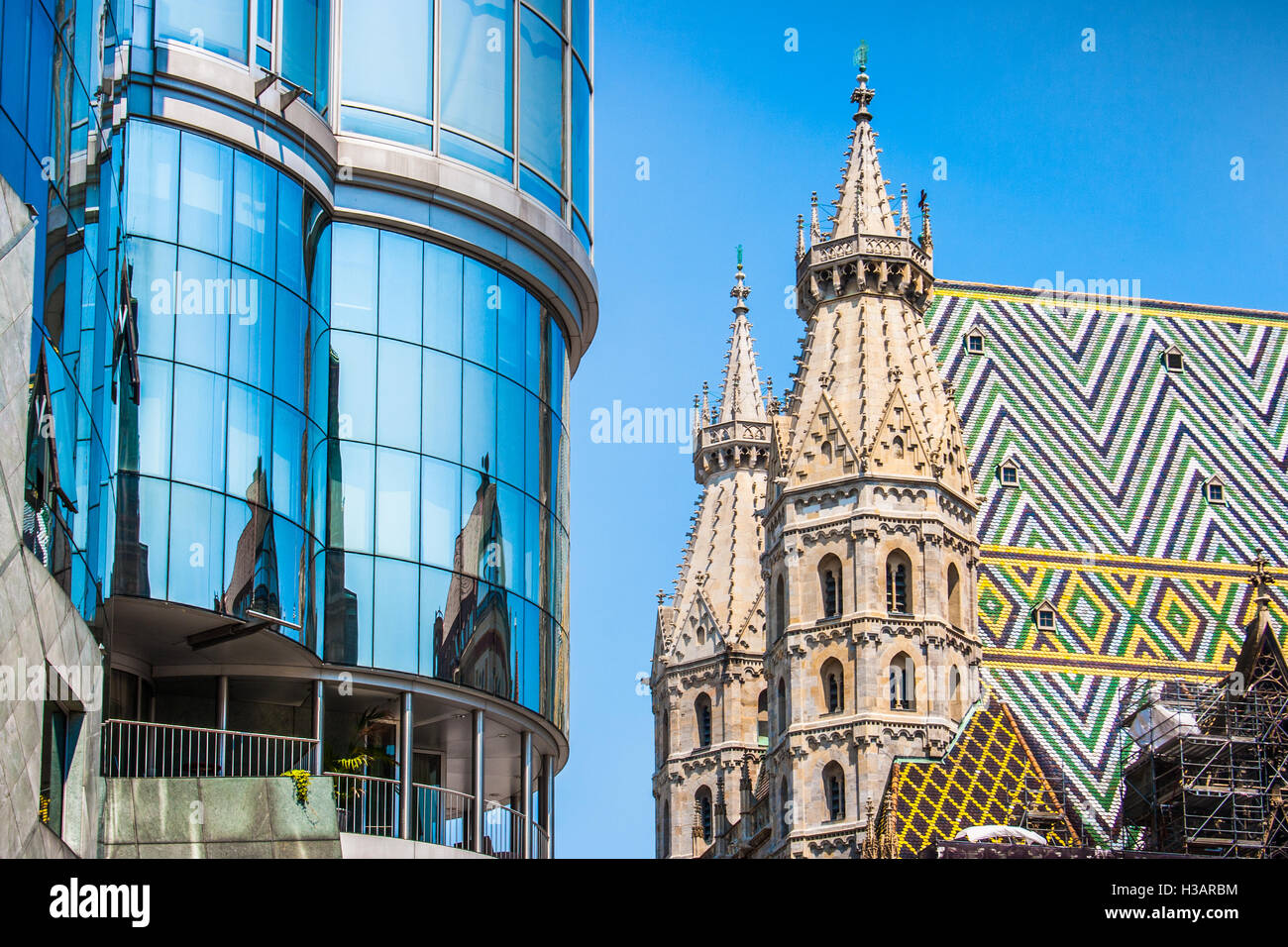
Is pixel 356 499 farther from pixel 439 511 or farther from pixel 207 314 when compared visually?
pixel 207 314

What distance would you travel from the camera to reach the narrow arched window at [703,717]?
87.4 meters

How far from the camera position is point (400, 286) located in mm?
40375

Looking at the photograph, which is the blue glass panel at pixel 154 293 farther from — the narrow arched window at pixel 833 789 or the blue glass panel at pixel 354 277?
the narrow arched window at pixel 833 789

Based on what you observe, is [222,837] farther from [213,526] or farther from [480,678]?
[480,678]

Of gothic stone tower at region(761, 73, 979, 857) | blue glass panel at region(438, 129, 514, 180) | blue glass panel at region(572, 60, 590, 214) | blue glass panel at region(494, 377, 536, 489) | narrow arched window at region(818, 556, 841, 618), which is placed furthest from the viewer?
narrow arched window at region(818, 556, 841, 618)

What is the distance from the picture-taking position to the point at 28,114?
2770 centimetres

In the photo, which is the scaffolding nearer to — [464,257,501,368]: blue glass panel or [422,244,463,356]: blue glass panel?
[464,257,501,368]: blue glass panel

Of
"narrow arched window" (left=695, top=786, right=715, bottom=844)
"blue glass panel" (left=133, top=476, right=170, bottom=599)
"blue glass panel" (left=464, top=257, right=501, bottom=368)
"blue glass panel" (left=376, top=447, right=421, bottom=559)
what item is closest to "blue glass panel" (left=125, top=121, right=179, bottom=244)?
"blue glass panel" (left=133, top=476, right=170, bottom=599)

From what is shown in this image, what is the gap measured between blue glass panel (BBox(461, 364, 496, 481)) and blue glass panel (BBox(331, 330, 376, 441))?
1630mm

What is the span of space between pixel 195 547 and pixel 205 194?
17.2 feet

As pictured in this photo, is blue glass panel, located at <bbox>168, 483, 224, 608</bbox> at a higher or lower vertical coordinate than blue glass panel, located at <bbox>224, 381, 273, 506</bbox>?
lower

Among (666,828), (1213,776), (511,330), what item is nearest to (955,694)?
(1213,776)

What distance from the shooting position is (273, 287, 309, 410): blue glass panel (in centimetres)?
3741

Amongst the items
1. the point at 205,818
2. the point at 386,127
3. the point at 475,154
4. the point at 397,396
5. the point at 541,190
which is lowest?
the point at 205,818
